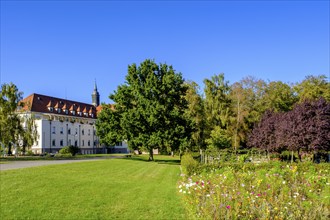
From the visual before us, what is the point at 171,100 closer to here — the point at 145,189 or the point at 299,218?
the point at 145,189

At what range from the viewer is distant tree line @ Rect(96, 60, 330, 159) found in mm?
34500

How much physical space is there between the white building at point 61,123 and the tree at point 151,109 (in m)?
27.5

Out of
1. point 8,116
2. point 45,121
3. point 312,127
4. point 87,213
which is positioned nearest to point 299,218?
point 87,213

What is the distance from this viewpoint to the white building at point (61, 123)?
65625 mm

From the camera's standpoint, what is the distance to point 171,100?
38781 millimetres

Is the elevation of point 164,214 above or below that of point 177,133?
below

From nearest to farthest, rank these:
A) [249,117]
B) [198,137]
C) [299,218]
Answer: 1. [299,218]
2. [198,137]
3. [249,117]

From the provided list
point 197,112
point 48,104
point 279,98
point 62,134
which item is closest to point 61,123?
point 62,134

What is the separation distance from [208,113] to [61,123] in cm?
3648

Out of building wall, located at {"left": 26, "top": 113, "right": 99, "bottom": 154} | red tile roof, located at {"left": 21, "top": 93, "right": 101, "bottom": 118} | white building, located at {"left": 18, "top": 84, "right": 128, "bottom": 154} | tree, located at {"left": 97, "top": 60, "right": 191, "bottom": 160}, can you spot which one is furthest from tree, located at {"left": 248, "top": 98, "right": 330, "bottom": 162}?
red tile roof, located at {"left": 21, "top": 93, "right": 101, "bottom": 118}

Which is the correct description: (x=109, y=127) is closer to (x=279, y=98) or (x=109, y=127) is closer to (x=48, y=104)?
(x=279, y=98)

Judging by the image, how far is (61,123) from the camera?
7188 centimetres

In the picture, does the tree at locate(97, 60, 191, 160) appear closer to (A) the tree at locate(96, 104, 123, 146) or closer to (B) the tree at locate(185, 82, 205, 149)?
(A) the tree at locate(96, 104, 123, 146)

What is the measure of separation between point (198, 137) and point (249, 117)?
1044 cm
